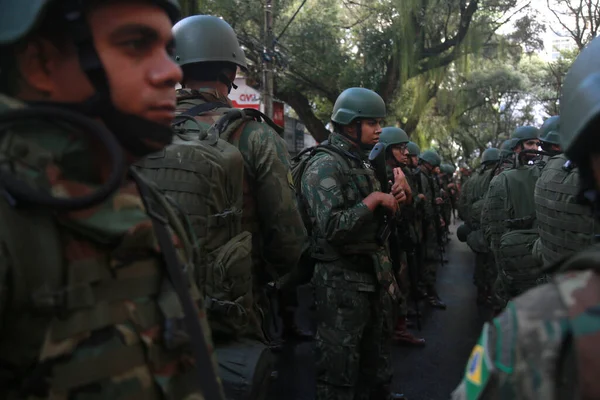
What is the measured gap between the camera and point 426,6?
1511 centimetres

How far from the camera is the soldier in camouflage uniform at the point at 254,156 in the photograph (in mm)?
2775

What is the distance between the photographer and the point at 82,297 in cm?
106

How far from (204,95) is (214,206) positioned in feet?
2.89

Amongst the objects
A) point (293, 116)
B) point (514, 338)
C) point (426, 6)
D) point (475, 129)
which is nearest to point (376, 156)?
point (514, 338)

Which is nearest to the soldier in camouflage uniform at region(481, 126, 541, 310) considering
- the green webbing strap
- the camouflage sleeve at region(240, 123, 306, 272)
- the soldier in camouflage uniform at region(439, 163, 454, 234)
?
the camouflage sleeve at region(240, 123, 306, 272)

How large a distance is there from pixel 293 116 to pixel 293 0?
12.6m

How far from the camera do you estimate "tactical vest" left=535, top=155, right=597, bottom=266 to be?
8.95 feet

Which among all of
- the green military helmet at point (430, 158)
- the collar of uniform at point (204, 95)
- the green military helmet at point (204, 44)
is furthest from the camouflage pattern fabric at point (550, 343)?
the green military helmet at point (430, 158)

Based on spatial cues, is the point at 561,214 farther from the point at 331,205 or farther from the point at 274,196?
the point at 274,196

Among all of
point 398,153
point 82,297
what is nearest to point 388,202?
point 82,297

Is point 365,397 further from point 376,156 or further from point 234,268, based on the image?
point 234,268

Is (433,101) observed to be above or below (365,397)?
above

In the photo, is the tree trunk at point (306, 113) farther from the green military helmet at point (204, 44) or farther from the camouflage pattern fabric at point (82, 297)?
the camouflage pattern fabric at point (82, 297)

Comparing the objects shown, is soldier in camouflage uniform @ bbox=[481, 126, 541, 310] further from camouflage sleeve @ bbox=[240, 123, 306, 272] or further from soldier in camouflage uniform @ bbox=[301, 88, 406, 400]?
camouflage sleeve @ bbox=[240, 123, 306, 272]
